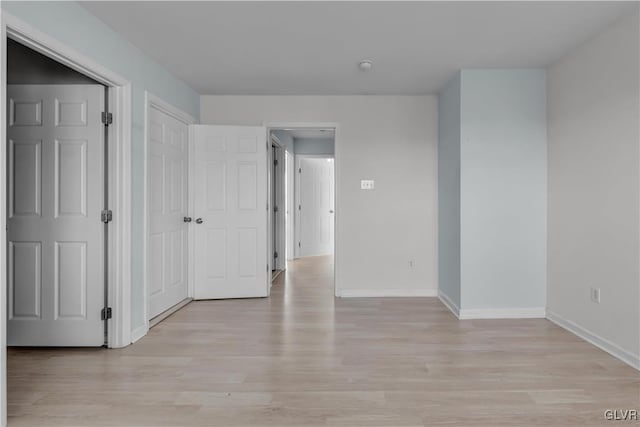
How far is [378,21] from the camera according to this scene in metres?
2.71

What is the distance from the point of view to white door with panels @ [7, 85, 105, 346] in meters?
2.81

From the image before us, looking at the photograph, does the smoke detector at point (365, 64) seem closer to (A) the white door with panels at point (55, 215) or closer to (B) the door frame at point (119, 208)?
(B) the door frame at point (119, 208)

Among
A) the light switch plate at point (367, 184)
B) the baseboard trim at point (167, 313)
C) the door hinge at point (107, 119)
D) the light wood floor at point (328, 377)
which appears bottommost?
the light wood floor at point (328, 377)

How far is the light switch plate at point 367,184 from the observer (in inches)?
181

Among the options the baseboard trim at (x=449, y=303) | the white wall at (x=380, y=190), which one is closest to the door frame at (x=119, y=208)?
the white wall at (x=380, y=190)

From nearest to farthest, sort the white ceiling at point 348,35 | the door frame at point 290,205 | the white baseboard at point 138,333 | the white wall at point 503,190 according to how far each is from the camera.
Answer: the white ceiling at point 348,35
the white baseboard at point 138,333
the white wall at point 503,190
the door frame at point 290,205

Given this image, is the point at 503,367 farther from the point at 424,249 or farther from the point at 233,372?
the point at 424,249

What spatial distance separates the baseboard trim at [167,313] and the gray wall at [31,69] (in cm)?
208

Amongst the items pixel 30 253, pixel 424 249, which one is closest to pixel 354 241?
pixel 424 249

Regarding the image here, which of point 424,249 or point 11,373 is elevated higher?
point 424,249

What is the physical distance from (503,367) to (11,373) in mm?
3182

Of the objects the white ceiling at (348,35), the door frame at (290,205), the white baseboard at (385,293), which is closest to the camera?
the white ceiling at (348,35)

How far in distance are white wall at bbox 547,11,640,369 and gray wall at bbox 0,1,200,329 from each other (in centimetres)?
359

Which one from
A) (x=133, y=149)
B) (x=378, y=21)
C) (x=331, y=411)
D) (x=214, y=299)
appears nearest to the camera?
(x=331, y=411)
